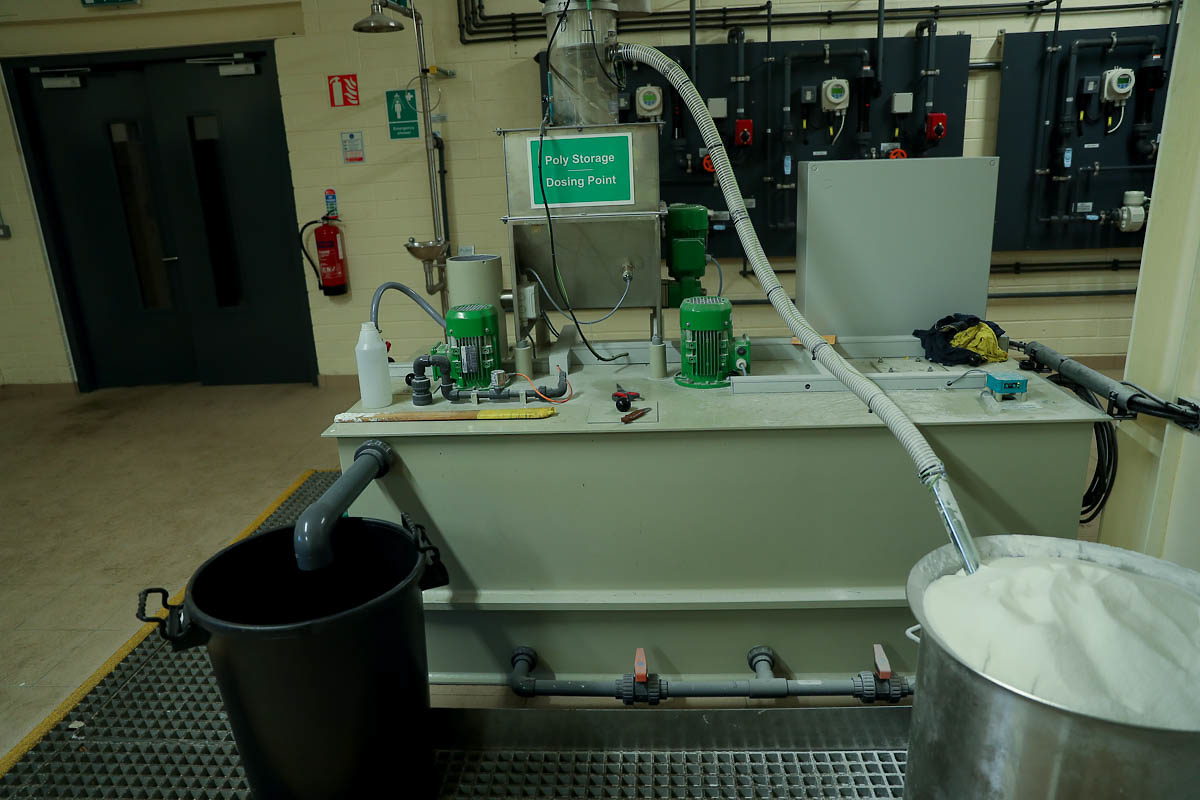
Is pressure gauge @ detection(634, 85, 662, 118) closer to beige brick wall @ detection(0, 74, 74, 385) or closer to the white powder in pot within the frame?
the white powder in pot

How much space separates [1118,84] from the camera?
361cm

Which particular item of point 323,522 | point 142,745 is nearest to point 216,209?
point 142,745

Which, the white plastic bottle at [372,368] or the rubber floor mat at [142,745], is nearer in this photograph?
the rubber floor mat at [142,745]

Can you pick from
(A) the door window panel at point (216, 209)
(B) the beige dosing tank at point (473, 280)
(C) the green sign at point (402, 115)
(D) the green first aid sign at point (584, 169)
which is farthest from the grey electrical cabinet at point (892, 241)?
(A) the door window panel at point (216, 209)

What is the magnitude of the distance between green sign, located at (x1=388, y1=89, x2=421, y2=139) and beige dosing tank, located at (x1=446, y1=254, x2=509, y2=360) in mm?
2353

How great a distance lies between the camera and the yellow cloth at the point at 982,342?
1.92 m

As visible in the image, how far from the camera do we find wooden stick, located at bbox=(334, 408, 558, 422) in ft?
5.59

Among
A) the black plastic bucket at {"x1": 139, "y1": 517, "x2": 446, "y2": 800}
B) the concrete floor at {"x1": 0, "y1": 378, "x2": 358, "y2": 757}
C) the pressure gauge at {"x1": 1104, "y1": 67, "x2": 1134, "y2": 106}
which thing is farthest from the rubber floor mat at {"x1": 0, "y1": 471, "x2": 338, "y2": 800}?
the pressure gauge at {"x1": 1104, "y1": 67, "x2": 1134, "y2": 106}

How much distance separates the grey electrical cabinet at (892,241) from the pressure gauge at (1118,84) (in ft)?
7.56

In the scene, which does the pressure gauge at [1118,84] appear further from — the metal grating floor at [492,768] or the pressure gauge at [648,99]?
the metal grating floor at [492,768]

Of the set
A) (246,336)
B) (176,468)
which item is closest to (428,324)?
(246,336)

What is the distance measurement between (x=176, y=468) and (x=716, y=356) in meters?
2.70

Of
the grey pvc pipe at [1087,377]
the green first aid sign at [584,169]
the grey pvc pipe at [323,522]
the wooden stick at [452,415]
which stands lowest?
the grey pvc pipe at [323,522]

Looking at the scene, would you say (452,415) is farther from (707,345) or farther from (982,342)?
(982,342)
